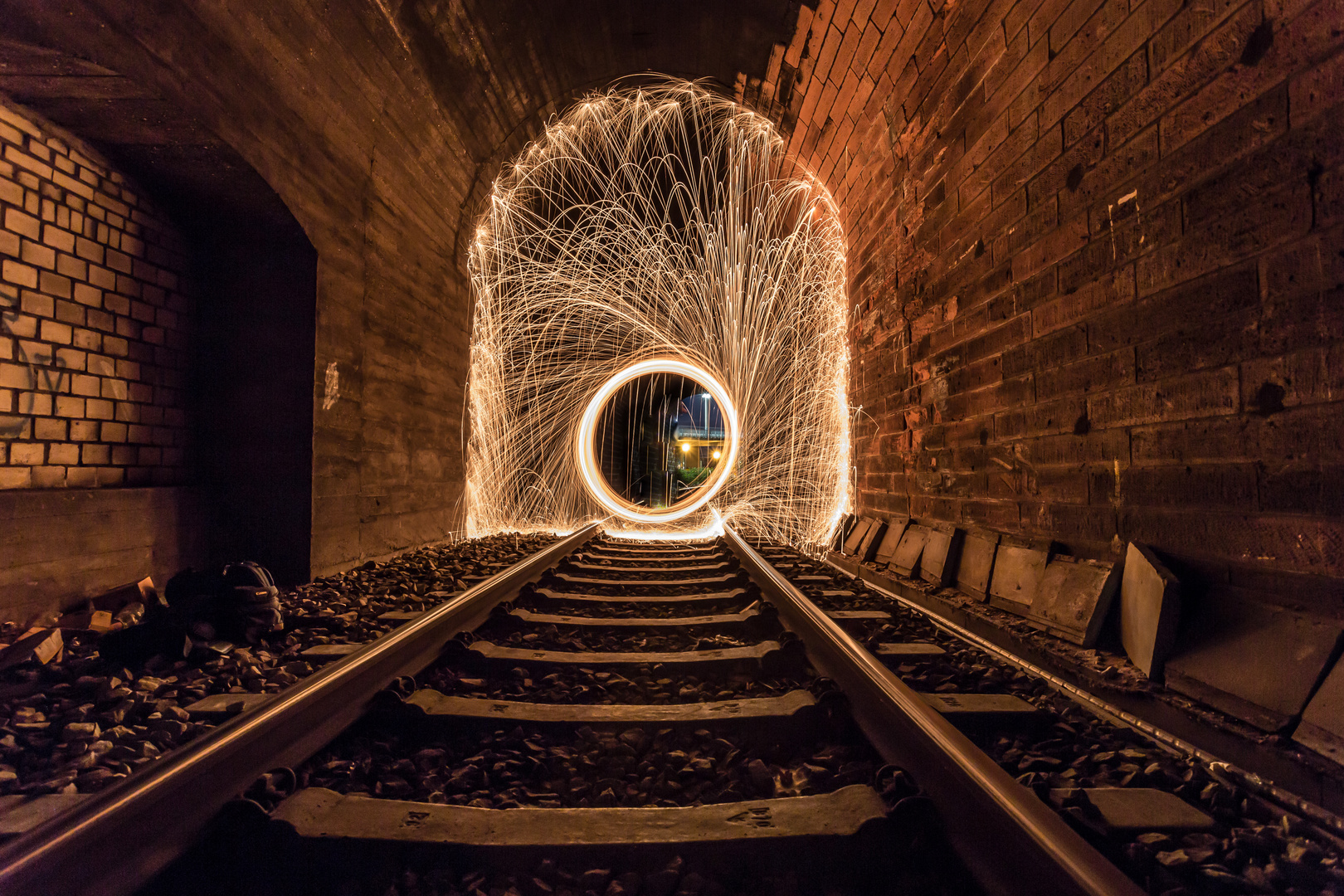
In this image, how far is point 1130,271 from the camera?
2.27 m

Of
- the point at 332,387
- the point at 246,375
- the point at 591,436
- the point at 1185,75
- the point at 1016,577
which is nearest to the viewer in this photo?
the point at 1185,75

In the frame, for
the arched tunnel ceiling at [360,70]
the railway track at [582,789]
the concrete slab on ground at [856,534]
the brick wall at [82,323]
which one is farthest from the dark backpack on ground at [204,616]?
the concrete slab on ground at [856,534]

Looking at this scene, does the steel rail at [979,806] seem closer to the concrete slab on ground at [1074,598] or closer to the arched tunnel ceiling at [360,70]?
the concrete slab on ground at [1074,598]

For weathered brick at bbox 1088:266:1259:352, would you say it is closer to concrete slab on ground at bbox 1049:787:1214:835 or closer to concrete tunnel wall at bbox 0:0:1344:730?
concrete tunnel wall at bbox 0:0:1344:730

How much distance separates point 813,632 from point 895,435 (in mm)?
2759

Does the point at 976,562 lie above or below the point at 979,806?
above

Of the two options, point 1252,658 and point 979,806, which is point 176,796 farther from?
point 1252,658

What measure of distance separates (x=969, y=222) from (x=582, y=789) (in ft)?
11.9

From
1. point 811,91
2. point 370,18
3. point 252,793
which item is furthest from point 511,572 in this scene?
point 811,91

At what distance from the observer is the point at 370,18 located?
4.34m

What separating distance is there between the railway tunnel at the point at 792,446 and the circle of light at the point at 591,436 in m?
1.49

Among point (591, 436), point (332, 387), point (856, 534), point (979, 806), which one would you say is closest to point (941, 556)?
point (856, 534)

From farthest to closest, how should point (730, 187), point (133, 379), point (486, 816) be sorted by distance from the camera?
point (730, 187) → point (133, 379) → point (486, 816)

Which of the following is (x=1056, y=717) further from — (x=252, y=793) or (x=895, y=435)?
(x=895, y=435)
